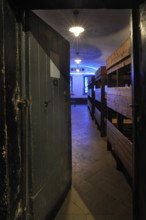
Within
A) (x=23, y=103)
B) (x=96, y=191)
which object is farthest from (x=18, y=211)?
(x=96, y=191)

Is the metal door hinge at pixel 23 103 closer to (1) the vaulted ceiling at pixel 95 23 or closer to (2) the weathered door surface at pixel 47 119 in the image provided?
(2) the weathered door surface at pixel 47 119

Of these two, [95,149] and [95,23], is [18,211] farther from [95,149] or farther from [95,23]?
[95,23]

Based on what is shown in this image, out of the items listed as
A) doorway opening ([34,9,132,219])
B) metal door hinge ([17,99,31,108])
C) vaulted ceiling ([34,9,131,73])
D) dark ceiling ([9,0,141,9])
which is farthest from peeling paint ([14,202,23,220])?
vaulted ceiling ([34,9,131,73])

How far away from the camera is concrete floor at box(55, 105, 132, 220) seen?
6.28 feet

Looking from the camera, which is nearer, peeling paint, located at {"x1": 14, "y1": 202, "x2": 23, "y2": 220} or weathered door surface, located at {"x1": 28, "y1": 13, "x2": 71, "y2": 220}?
peeling paint, located at {"x1": 14, "y1": 202, "x2": 23, "y2": 220}

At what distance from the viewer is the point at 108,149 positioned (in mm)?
3906

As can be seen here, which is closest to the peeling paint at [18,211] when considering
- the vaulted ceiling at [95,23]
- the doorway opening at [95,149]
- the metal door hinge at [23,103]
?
the metal door hinge at [23,103]

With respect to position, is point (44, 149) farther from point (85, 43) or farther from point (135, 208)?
point (85, 43)

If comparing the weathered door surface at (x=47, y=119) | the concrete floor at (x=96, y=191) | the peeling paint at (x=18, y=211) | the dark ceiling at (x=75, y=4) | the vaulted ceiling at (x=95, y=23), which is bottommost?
the concrete floor at (x=96, y=191)

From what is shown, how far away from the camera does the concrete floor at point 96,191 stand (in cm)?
191

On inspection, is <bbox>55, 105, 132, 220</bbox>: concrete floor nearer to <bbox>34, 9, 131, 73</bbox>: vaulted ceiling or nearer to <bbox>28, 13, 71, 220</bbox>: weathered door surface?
<bbox>28, 13, 71, 220</bbox>: weathered door surface

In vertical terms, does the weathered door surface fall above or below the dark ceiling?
below

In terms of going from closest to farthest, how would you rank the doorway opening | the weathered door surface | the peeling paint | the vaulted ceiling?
the peeling paint, the weathered door surface, the doorway opening, the vaulted ceiling

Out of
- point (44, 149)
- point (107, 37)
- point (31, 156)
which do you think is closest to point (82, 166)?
point (44, 149)
